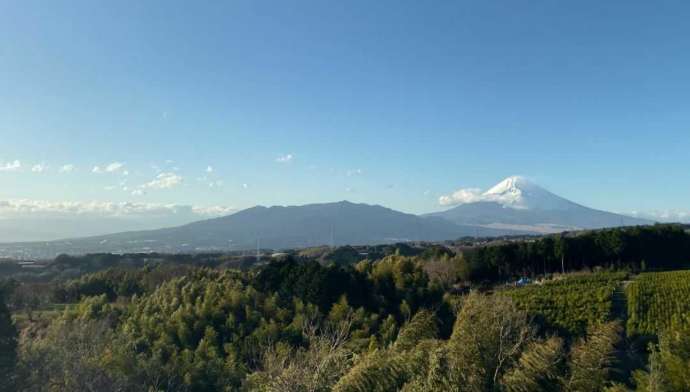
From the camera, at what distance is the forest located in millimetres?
5926

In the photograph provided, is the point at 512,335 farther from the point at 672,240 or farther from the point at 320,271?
the point at 672,240

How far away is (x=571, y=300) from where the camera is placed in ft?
112

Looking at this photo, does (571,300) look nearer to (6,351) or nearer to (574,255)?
(574,255)

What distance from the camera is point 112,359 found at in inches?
618

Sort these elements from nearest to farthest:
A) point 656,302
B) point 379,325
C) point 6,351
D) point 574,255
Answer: point 6,351, point 379,325, point 656,302, point 574,255

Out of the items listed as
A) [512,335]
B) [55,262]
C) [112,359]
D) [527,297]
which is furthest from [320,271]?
[55,262]

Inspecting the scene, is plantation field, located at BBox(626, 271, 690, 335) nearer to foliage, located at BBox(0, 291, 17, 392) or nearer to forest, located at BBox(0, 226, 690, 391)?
forest, located at BBox(0, 226, 690, 391)

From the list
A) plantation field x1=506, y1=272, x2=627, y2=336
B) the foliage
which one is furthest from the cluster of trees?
the foliage

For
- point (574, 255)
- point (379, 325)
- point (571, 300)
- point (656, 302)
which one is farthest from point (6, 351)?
point (574, 255)

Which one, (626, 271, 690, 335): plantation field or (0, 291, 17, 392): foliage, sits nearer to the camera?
(0, 291, 17, 392): foliage

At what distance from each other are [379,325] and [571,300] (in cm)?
1418

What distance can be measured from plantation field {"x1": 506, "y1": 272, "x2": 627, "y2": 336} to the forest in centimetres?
16

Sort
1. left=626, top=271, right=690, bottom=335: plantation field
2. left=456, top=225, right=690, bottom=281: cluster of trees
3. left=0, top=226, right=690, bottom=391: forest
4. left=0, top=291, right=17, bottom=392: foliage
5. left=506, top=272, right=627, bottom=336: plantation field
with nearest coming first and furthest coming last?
left=0, top=226, right=690, bottom=391: forest < left=0, top=291, right=17, bottom=392: foliage < left=626, top=271, right=690, bottom=335: plantation field < left=506, top=272, right=627, bottom=336: plantation field < left=456, top=225, right=690, bottom=281: cluster of trees

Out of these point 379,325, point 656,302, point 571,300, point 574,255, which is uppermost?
point 574,255
